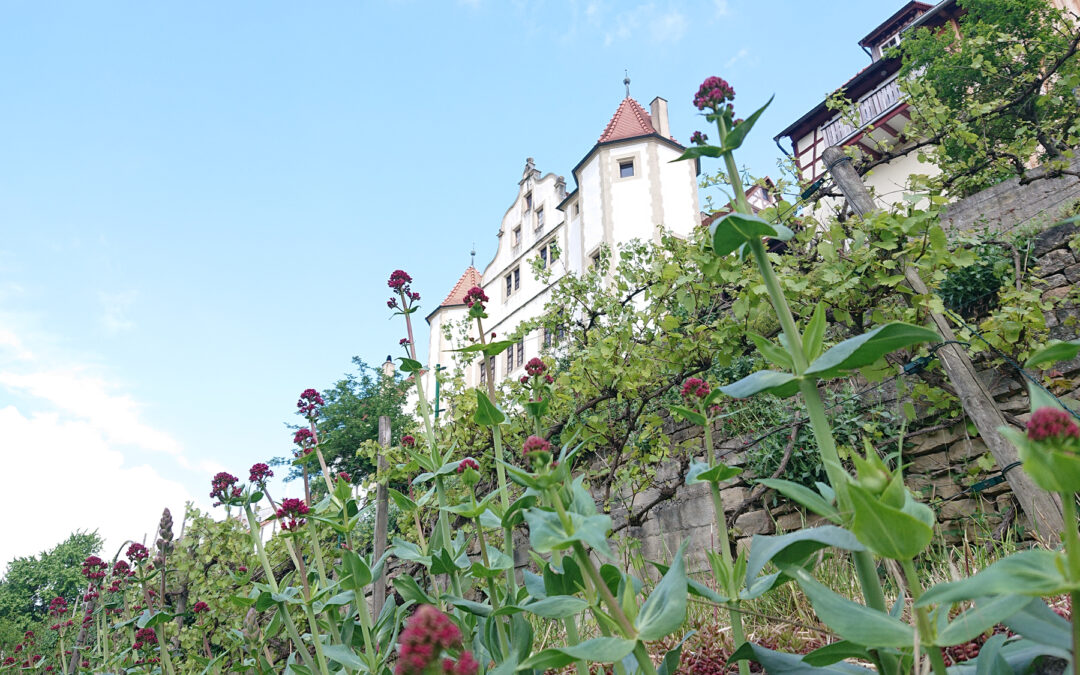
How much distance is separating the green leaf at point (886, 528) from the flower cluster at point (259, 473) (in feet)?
8.85

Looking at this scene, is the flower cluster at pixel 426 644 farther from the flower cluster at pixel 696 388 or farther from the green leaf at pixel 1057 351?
the flower cluster at pixel 696 388

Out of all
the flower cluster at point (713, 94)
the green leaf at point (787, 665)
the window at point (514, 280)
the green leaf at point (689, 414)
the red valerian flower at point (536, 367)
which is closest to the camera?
the green leaf at point (787, 665)

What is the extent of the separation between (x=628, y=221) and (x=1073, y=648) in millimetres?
23608

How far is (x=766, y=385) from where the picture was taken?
1.20 metres

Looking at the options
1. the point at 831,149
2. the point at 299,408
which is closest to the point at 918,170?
the point at 831,149

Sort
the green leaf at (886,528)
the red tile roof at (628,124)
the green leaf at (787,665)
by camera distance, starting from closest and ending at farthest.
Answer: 1. the green leaf at (886,528)
2. the green leaf at (787,665)
3. the red tile roof at (628,124)

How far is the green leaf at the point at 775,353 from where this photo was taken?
1.25 meters

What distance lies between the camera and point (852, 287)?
12.9ft

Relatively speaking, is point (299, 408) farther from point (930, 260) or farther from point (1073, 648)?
point (930, 260)

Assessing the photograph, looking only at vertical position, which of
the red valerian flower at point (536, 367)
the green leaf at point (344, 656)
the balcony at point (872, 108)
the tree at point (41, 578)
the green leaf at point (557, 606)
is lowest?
the tree at point (41, 578)

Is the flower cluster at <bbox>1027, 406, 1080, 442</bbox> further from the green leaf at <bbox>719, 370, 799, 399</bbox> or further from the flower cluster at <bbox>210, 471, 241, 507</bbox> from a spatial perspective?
the flower cluster at <bbox>210, 471, 241, 507</bbox>

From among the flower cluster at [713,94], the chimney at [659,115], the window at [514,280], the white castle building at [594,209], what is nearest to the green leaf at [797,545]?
the flower cluster at [713,94]

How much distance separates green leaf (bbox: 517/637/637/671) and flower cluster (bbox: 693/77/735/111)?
118 centimetres

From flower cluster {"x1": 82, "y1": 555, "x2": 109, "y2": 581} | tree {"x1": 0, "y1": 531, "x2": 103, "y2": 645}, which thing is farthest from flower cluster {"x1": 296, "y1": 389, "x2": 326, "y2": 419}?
tree {"x1": 0, "y1": 531, "x2": 103, "y2": 645}
